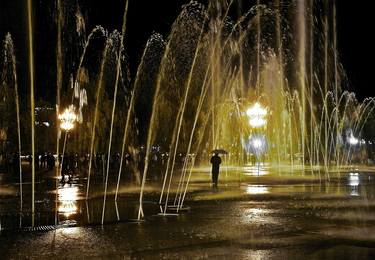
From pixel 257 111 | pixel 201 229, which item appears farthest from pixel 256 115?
pixel 201 229

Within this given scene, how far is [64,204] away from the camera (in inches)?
730

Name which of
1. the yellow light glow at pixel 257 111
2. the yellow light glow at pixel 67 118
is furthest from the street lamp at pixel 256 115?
the yellow light glow at pixel 67 118

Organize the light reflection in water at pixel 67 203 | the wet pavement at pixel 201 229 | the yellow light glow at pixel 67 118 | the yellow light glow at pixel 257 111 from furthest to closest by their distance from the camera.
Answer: the yellow light glow at pixel 257 111 → the yellow light glow at pixel 67 118 → the light reflection in water at pixel 67 203 → the wet pavement at pixel 201 229

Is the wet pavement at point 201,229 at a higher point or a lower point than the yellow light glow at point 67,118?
lower

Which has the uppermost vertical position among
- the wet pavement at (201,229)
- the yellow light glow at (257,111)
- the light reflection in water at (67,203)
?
the yellow light glow at (257,111)

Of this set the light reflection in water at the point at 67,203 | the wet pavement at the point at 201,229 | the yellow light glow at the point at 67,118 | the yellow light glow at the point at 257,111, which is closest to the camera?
the wet pavement at the point at 201,229

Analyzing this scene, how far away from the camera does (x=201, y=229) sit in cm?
1252

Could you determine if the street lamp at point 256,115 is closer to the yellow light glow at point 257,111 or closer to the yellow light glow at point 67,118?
the yellow light glow at point 257,111

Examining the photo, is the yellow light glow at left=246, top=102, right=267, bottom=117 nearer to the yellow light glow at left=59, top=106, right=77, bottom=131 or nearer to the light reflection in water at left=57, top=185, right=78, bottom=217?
the yellow light glow at left=59, top=106, right=77, bottom=131

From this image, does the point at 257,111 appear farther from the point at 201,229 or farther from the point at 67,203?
the point at 201,229

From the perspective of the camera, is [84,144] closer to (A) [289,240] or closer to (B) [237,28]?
(B) [237,28]

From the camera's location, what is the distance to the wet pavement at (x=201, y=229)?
9.91m

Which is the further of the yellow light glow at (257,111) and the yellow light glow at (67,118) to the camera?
the yellow light glow at (257,111)

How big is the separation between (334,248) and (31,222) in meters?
7.34
